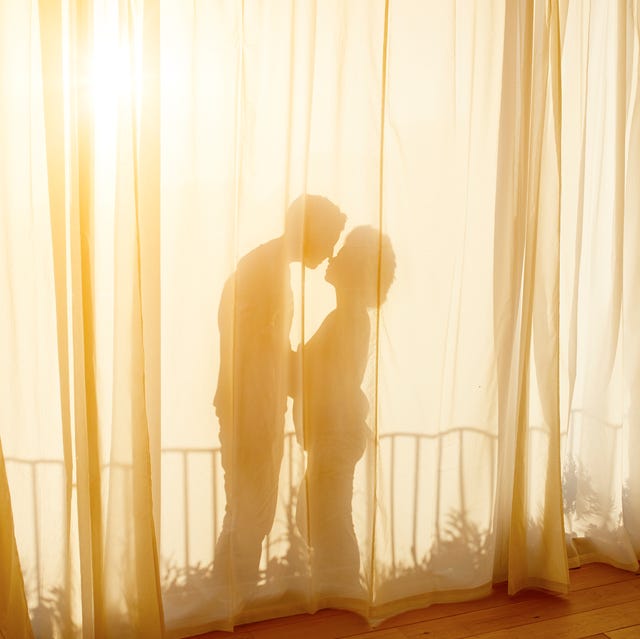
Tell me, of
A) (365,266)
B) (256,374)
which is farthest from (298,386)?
(365,266)

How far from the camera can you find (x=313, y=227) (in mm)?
2055

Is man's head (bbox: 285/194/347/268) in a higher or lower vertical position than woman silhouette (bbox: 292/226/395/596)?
higher

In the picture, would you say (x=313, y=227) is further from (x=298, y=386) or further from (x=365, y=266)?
(x=298, y=386)

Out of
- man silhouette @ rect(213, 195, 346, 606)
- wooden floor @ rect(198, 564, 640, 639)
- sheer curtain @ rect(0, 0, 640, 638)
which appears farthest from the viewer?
wooden floor @ rect(198, 564, 640, 639)

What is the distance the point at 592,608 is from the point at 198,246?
187 centimetres

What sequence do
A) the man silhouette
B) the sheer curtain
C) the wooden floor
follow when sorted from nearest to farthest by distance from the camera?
the sheer curtain, the man silhouette, the wooden floor

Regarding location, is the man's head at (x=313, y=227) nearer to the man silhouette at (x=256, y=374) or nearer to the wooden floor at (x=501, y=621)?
the man silhouette at (x=256, y=374)

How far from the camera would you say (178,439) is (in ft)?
6.56

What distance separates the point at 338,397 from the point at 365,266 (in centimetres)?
45

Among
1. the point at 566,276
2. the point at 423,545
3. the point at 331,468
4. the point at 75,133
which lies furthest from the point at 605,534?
the point at 75,133

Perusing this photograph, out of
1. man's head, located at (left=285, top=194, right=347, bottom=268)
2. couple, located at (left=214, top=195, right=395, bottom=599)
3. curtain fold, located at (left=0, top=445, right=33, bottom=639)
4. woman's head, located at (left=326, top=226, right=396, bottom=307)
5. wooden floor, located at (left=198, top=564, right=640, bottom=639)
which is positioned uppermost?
man's head, located at (left=285, top=194, right=347, bottom=268)

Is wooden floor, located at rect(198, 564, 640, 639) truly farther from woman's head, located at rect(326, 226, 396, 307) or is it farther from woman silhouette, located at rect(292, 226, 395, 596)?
woman's head, located at rect(326, 226, 396, 307)

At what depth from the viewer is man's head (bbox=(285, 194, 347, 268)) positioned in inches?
79.6

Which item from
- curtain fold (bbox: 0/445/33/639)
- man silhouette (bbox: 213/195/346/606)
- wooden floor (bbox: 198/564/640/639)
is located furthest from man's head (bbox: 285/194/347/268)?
wooden floor (bbox: 198/564/640/639)
